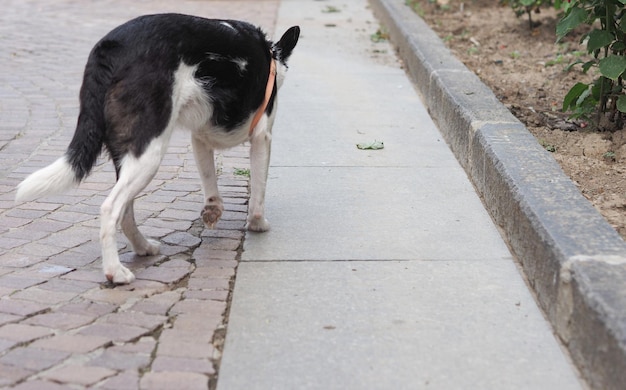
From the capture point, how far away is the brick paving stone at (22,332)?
10.7ft

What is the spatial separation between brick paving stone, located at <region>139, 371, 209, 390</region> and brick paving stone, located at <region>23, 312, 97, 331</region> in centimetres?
54

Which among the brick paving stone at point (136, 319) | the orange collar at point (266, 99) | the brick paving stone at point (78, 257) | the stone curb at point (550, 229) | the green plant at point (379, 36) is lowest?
the green plant at point (379, 36)

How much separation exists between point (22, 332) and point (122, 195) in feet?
2.42

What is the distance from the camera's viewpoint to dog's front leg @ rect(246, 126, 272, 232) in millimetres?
4500

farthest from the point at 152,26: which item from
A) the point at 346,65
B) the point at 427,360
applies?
the point at 346,65

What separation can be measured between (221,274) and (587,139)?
2.71 meters

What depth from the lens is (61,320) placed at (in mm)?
3438

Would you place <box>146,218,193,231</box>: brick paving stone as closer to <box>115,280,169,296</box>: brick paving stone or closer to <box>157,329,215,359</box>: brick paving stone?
<box>115,280,169,296</box>: brick paving stone

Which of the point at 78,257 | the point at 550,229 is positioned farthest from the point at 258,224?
the point at 550,229

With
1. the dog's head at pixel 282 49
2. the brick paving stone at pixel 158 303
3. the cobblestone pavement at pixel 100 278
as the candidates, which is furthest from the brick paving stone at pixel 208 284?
the dog's head at pixel 282 49

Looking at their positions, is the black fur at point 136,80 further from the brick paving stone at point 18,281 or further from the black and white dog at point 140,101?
the brick paving stone at point 18,281

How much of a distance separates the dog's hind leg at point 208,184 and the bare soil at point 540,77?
1.98 m

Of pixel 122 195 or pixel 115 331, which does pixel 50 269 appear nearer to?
pixel 122 195

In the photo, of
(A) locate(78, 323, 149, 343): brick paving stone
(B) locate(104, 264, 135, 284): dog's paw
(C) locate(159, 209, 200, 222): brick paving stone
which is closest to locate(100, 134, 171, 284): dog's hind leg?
(B) locate(104, 264, 135, 284): dog's paw
